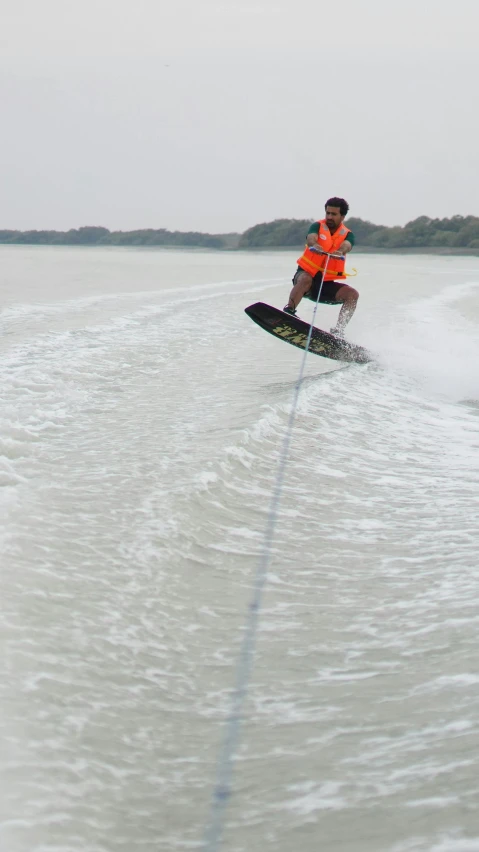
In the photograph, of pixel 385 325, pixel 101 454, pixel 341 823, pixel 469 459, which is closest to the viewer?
pixel 341 823

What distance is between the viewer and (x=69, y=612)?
251 cm

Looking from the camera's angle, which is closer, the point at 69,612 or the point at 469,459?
the point at 69,612

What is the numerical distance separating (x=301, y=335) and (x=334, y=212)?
1.17 m

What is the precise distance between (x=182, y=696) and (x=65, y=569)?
824 mm

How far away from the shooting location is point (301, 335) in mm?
8000

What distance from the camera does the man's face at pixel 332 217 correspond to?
804 cm

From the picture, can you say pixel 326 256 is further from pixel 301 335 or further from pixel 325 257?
pixel 301 335

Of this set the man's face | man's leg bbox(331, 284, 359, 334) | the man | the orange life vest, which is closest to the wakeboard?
the man

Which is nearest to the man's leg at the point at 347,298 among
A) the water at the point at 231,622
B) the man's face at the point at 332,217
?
the man's face at the point at 332,217

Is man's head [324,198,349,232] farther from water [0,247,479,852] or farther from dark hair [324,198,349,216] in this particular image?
water [0,247,479,852]

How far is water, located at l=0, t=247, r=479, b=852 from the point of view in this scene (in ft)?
5.58

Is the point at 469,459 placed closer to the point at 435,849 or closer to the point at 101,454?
the point at 101,454

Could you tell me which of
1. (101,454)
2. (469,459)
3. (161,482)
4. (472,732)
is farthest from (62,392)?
(472,732)

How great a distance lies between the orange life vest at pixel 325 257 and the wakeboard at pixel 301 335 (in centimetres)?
51
